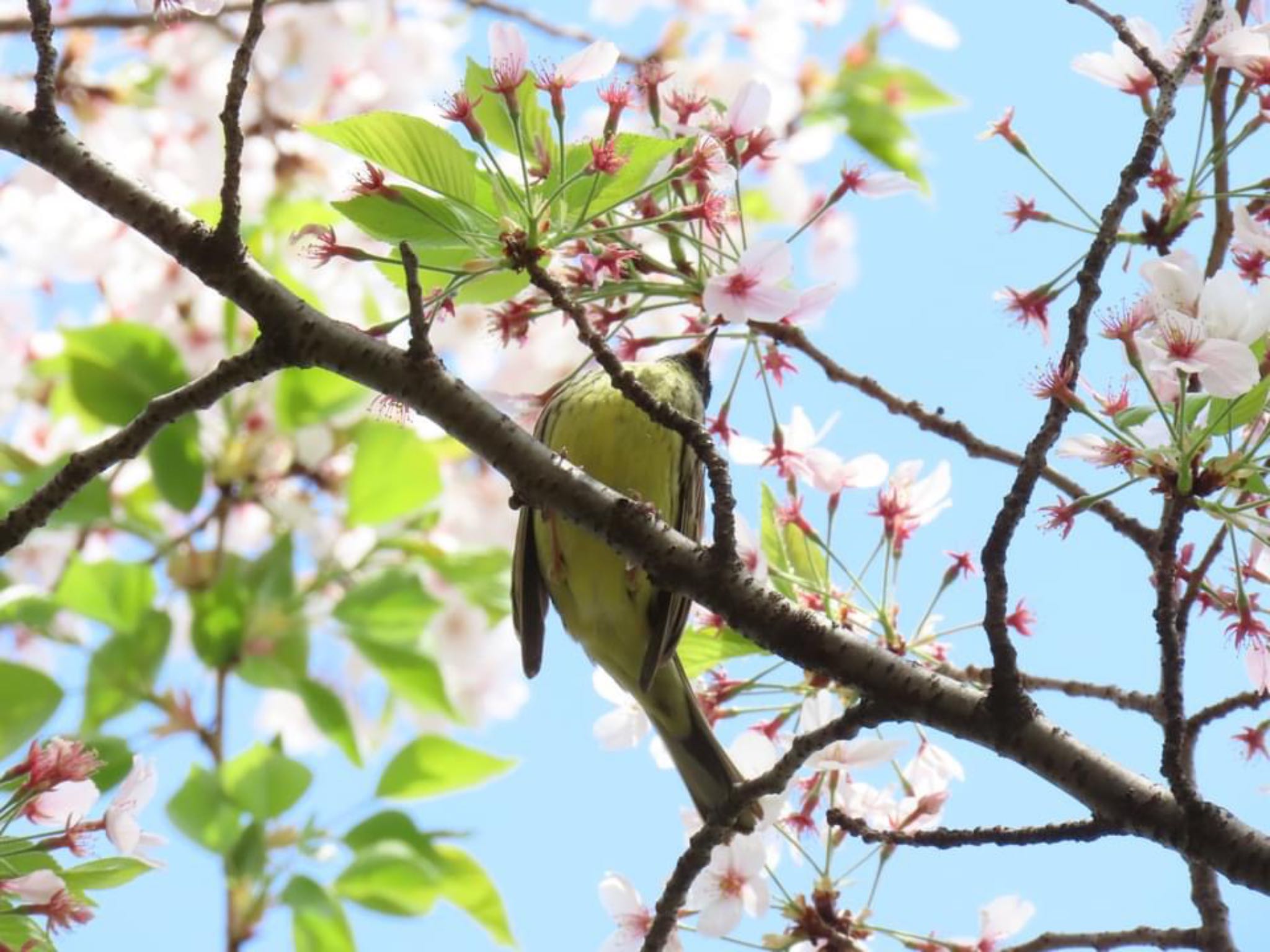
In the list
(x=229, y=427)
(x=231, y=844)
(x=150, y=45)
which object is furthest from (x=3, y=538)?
(x=150, y=45)

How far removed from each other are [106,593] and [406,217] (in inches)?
95.2

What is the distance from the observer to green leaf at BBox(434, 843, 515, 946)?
4.16 metres

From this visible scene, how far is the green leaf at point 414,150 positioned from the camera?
7.45ft

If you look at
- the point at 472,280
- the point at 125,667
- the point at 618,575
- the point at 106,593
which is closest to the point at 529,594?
the point at 618,575

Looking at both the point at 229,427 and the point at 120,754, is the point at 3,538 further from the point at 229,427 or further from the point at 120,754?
the point at 229,427

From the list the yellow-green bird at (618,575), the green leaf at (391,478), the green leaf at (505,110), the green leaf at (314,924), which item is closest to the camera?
the green leaf at (505,110)

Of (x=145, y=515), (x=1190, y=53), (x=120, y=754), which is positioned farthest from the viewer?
(x=145, y=515)

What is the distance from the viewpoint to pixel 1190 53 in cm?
220

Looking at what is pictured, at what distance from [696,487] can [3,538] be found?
161 cm

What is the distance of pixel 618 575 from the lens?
3436 mm

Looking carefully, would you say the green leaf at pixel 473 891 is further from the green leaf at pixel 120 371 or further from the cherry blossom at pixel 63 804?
the cherry blossom at pixel 63 804

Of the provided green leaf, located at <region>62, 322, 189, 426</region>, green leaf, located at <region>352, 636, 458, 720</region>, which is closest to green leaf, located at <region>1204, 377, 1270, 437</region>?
green leaf, located at <region>352, 636, 458, 720</region>

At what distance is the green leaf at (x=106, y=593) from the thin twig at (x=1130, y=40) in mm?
2996

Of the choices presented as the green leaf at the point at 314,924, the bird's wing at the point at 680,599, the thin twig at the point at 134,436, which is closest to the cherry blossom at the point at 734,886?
the bird's wing at the point at 680,599
